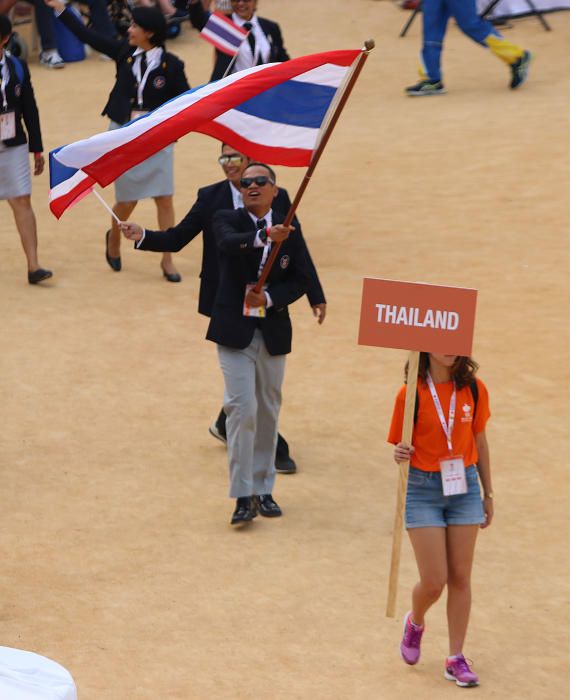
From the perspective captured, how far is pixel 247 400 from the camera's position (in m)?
7.91

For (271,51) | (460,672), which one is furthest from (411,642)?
(271,51)

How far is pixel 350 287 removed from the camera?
11859 mm

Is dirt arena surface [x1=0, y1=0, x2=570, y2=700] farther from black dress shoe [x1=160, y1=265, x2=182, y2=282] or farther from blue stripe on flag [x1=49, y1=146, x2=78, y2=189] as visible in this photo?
blue stripe on flag [x1=49, y1=146, x2=78, y2=189]

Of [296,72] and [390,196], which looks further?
[390,196]

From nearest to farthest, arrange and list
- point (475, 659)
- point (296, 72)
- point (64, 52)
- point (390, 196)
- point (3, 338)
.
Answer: point (475, 659)
point (296, 72)
point (3, 338)
point (390, 196)
point (64, 52)

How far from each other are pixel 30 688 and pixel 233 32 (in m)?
8.88

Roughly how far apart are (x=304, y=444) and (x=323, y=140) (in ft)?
8.31

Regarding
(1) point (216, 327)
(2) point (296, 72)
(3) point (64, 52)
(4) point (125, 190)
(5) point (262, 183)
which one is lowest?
(3) point (64, 52)

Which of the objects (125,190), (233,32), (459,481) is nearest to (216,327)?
(459,481)

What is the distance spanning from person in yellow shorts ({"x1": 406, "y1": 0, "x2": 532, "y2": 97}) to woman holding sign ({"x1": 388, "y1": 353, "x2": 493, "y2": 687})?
10.3m

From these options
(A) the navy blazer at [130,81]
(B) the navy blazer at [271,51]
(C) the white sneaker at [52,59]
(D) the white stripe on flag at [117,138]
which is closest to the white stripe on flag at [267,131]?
(D) the white stripe on flag at [117,138]

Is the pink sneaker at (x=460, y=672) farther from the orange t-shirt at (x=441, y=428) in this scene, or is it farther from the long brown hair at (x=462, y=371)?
the long brown hair at (x=462, y=371)

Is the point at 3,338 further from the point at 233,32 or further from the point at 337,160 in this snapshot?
the point at 337,160

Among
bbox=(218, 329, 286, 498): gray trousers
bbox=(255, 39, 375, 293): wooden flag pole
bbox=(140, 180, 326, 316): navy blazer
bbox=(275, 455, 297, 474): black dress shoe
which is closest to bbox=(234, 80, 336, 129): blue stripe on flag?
bbox=(255, 39, 375, 293): wooden flag pole
